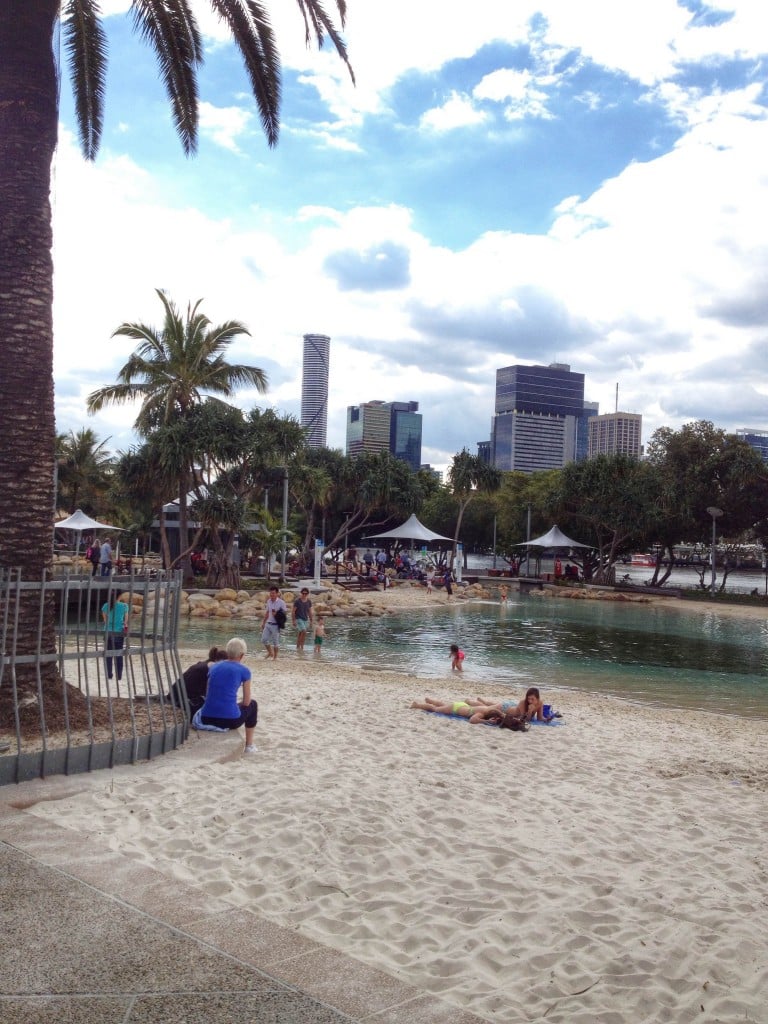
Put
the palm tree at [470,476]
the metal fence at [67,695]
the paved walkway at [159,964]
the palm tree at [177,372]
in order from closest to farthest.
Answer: the paved walkway at [159,964]
the metal fence at [67,695]
the palm tree at [177,372]
the palm tree at [470,476]

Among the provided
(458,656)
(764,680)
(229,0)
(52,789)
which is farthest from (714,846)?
(764,680)

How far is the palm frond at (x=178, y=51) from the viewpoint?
10750 mm

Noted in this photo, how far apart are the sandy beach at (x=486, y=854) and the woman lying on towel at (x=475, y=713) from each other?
0.82 meters

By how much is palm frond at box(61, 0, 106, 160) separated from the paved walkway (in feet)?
36.3

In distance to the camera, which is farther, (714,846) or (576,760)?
(576,760)

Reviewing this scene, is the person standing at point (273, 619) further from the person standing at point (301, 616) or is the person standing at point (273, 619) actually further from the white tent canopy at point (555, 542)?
the white tent canopy at point (555, 542)

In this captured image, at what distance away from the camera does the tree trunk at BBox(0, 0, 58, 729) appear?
8.00m

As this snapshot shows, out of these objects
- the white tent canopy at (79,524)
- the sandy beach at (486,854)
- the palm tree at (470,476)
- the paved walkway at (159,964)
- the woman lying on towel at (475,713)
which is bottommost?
the woman lying on towel at (475,713)

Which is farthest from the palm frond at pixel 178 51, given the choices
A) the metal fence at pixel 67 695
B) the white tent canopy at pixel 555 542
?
the white tent canopy at pixel 555 542

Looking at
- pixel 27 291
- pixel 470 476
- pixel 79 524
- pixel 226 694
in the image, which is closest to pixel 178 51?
pixel 27 291

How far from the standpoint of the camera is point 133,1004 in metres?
3.37

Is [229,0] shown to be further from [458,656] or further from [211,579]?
[211,579]

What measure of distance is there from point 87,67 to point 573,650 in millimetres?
18607

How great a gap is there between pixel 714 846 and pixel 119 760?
16.2 feet
